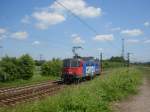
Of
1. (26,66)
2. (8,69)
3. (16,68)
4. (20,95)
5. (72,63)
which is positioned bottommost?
(20,95)

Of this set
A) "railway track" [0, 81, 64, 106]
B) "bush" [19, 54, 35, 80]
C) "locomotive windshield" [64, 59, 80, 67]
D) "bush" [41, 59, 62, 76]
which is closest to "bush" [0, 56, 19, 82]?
"bush" [19, 54, 35, 80]

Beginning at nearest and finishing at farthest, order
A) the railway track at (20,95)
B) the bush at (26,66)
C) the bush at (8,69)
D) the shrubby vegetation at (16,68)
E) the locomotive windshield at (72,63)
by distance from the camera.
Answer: the railway track at (20,95)
the locomotive windshield at (72,63)
the bush at (8,69)
the shrubby vegetation at (16,68)
the bush at (26,66)

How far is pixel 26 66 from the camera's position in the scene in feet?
130

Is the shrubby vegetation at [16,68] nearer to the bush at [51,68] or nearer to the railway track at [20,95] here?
the bush at [51,68]

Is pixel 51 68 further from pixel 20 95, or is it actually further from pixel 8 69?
pixel 20 95

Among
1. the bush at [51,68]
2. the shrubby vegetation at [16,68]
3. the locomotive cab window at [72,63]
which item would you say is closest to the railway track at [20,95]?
the locomotive cab window at [72,63]

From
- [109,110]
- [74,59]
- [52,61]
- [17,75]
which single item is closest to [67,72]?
[74,59]

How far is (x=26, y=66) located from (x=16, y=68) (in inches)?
82.3

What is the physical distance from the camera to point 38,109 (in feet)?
33.6

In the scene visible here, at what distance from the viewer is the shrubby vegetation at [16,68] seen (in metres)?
36.1

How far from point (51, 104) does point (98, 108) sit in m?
2.42

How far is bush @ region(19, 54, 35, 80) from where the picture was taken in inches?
1548

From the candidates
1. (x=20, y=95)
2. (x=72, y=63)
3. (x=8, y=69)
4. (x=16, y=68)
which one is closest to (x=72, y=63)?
(x=72, y=63)

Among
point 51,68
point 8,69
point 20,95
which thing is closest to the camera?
point 20,95
